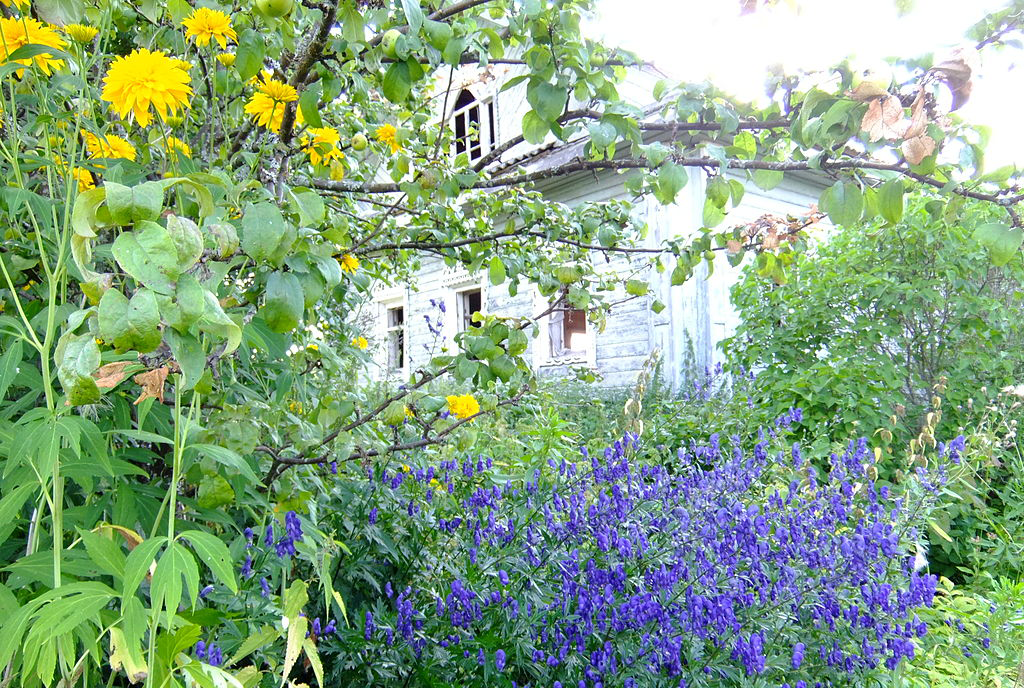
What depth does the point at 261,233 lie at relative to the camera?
88 centimetres

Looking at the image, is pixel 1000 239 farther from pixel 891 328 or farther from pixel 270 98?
pixel 891 328

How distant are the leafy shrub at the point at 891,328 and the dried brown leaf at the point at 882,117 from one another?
3451 millimetres

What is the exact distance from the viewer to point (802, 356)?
4.93m

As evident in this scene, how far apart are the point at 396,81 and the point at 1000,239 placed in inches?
40.1

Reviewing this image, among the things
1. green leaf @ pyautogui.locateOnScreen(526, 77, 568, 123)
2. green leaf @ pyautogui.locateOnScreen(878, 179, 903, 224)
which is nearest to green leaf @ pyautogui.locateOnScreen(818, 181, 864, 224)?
green leaf @ pyautogui.locateOnScreen(878, 179, 903, 224)

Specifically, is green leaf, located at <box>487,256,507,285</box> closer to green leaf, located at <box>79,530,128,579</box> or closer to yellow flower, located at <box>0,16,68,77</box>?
yellow flower, located at <box>0,16,68,77</box>

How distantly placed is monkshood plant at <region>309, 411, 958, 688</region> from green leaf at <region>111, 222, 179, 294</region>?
45.4 inches

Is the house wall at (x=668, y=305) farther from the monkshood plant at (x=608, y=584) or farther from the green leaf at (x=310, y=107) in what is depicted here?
the green leaf at (x=310, y=107)

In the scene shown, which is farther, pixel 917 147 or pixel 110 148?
pixel 110 148

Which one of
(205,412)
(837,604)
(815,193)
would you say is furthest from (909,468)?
(815,193)

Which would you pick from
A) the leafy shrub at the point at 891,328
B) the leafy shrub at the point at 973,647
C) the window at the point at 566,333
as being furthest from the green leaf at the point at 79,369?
the window at the point at 566,333

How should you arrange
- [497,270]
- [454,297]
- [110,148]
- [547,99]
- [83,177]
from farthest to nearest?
[454,297], [497,270], [110,148], [83,177], [547,99]

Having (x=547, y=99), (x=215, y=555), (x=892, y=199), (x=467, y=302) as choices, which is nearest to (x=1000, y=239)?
(x=892, y=199)

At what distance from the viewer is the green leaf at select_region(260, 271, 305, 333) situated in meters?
0.97
